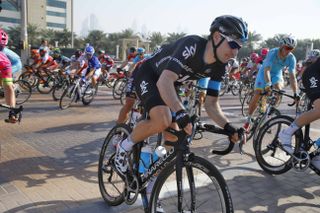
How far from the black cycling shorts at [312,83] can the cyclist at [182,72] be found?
1839 millimetres

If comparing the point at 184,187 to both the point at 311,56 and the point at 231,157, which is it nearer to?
the point at 231,157

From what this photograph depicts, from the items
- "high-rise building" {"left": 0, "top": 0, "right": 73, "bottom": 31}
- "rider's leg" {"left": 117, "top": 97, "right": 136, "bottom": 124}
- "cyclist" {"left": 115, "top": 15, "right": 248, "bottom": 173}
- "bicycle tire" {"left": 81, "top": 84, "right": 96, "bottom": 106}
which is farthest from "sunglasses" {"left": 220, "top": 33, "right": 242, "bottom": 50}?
"high-rise building" {"left": 0, "top": 0, "right": 73, "bottom": 31}

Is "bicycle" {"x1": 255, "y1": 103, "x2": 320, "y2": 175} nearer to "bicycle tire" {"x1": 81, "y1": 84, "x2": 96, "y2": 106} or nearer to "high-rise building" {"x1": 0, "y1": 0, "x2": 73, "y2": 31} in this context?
"bicycle tire" {"x1": 81, "y1": 84, "x2": 96, "y2": 106}

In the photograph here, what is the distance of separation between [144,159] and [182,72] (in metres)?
0.97

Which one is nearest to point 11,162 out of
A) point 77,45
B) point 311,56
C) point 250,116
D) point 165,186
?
point 165,186

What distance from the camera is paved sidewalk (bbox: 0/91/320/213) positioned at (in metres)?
3.99

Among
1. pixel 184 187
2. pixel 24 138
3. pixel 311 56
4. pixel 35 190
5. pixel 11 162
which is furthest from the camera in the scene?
pixel 311 56

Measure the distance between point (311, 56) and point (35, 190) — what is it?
8.22 metres

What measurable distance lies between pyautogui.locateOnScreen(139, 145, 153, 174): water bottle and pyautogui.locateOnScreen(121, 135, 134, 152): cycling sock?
5.2 inches

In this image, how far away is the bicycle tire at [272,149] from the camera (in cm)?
514

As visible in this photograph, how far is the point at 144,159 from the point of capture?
11.3 ft

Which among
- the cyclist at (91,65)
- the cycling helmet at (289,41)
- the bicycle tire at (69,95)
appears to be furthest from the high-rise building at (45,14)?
the cycling helmet at (289,41)

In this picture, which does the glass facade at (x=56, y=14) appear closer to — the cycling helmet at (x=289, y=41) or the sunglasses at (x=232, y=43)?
the cycling helmet at (x=289, y=41)

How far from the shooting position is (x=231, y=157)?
20.2ft
